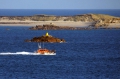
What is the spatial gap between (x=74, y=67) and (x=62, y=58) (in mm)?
8564

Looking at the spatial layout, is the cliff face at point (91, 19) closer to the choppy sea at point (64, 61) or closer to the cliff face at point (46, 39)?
the choppy sea at point (64, 61)

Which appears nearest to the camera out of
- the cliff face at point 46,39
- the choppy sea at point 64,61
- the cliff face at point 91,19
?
the choppy sea at point 64,61

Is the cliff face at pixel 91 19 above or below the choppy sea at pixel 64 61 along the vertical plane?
below

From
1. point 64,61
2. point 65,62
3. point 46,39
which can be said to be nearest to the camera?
point 65,62

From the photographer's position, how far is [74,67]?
6153 centimetres

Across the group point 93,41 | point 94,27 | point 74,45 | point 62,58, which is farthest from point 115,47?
point 94,27

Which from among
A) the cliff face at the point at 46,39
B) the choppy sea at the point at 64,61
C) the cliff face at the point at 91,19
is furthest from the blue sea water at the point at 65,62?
the cliff face at the point at 91,19

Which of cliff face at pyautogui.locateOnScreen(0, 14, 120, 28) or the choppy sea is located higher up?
the choppy sea

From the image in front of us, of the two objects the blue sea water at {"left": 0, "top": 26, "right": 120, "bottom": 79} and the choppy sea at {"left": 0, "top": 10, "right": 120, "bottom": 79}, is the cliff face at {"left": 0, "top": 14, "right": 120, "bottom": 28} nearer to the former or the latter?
the choppy sea at {"left": 0, "top": 10, "right": 120, "bottom": 79}

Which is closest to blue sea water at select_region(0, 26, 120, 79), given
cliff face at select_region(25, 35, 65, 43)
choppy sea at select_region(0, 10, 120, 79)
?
choppy sea at select_region(0, 10, 120, 79)

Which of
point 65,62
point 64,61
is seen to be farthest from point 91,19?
point 65,62

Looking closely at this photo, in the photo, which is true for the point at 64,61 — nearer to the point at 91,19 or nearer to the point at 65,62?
the point at 65,62

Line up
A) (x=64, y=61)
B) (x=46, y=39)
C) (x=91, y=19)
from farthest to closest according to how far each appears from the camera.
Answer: (x=91, y=19)
(x=46, y=39)
(x=64, y=61)

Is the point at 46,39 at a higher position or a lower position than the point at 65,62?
lower
